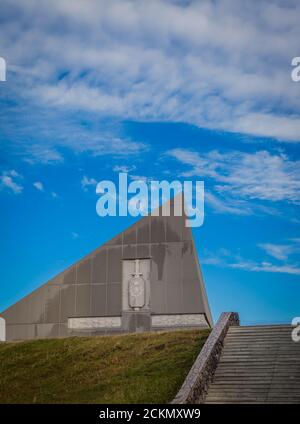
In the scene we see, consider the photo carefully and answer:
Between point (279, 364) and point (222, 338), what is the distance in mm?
2665

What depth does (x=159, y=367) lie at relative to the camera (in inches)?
812

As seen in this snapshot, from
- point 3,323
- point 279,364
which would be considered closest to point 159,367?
point 279,364

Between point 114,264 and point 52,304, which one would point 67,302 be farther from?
point 114,264

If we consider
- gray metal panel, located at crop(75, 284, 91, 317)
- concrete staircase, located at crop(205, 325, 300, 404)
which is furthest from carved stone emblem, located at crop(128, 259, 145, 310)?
concrete staircase, located at crop(205, 325, 300, 404)

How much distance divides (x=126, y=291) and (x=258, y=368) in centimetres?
1157

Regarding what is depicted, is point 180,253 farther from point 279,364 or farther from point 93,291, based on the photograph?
point 279,364

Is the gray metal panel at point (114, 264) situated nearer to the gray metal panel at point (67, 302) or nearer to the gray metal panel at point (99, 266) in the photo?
the gray metal panel at point (99, 266)

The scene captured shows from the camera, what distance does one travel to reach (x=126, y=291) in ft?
97.8

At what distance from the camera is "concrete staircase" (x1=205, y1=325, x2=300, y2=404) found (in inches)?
695

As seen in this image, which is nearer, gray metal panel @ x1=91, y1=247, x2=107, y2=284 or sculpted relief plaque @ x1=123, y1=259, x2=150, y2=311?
sculpted relief plaque @ x1=123, y1=259, x2=150, y2=311

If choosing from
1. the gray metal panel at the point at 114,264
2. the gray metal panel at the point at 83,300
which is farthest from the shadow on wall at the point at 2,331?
the gray metal panel at the point at 114,264

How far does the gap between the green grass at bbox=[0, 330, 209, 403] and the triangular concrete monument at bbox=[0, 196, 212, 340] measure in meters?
3.47

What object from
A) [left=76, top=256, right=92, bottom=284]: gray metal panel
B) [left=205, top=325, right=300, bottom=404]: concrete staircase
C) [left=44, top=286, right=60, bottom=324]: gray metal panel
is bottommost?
[left=205, top=325, right=300, bottom=404]: concrete staircase

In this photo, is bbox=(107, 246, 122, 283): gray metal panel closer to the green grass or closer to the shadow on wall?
the green grass
